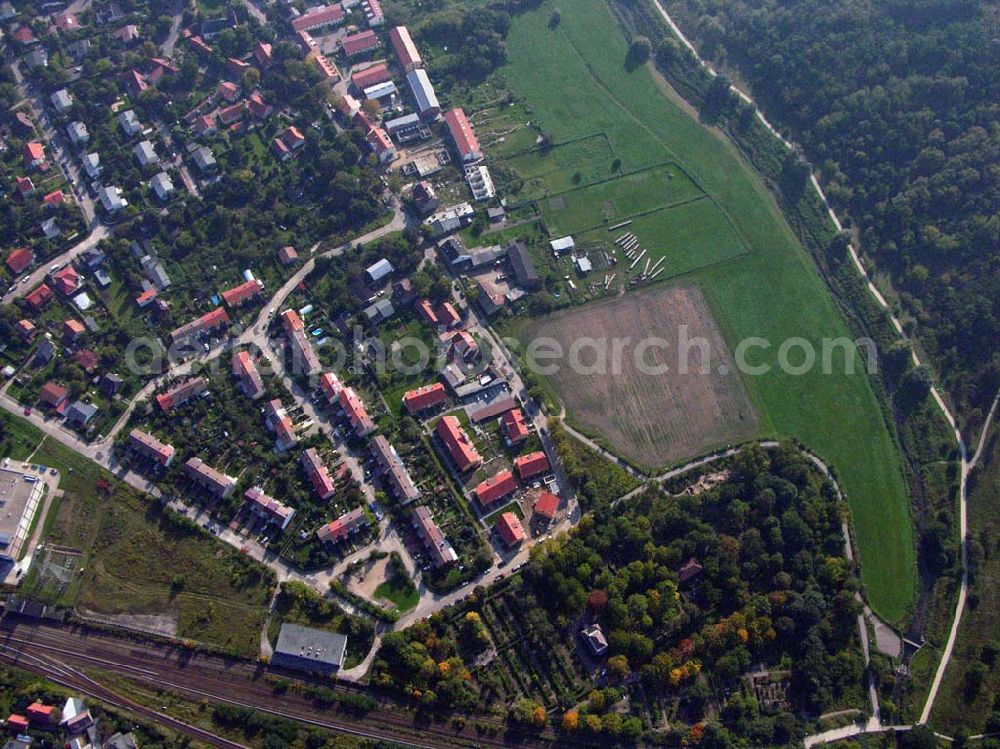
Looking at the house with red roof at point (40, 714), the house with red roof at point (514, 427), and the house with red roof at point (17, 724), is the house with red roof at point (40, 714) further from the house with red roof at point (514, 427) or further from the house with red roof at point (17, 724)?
the house with red roof at point (514, 427)

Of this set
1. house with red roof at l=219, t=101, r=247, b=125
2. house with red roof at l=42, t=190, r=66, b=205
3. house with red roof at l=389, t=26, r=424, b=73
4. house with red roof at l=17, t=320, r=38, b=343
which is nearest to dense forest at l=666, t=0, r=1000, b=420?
house with red roof at l=389, t=26, r=424, b=73

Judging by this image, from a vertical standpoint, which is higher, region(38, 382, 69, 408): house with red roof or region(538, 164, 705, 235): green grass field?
region(538, 164, 705, 235): green grass field

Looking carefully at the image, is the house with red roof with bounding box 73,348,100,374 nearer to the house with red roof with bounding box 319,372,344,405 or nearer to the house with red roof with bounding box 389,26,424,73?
the house with red roof with bounding box 319,372,344,405

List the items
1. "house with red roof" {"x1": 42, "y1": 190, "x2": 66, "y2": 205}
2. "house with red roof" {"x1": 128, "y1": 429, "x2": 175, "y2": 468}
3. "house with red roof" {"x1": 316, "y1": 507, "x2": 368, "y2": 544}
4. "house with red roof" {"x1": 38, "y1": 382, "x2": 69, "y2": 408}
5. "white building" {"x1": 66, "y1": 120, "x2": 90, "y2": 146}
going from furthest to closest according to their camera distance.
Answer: "white building" {"x1": 66, "y1": 120, "x2": 90, "y2": 146} → "house with red roof" {"x1": 42, "y1": 190, "x2": 66, "y2": 205} → "house with red roof" {"x1": 38, "y1": 382, "x2": 69, "y2": 408} → "house with red roof" {"x1": 128, "y1": 429, "x2": 175, "y2": 468} → "house with red roof" {"x1": 316, "y1": 507, "x2": 368, "y2": 544}

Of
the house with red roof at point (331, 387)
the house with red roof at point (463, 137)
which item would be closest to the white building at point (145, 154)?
the house with red roof at point (463, 137)

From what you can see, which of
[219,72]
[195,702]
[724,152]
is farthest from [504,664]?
[219,72]

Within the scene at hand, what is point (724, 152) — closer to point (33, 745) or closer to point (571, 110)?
point (571, 110)

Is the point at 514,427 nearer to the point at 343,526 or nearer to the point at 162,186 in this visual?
the point at 343,526
